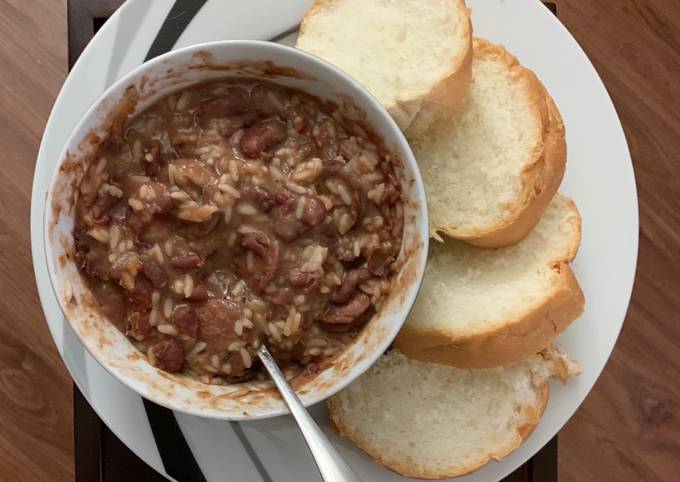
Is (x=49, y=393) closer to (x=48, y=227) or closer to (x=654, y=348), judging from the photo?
(x=48, y=227)

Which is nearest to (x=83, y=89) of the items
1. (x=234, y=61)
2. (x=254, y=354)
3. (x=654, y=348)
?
(x=234, y=61)

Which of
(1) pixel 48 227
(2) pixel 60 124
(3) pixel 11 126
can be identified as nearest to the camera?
(1) pixel 48 227

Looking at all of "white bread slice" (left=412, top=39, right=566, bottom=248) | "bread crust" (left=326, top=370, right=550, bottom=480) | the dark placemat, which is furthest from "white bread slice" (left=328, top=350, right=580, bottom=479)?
"white bread slice" (left=412, top=39, right=566, bottom=248)

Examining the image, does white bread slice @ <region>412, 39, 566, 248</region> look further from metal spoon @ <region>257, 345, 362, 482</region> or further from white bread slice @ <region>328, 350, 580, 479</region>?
metal spoon @ <region>257, 345, 362, 482</region>

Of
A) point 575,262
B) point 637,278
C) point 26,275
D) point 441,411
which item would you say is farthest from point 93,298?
point 637,278

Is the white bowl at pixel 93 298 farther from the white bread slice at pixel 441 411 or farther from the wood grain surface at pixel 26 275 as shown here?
the wood grain surface at pixel 26 275
